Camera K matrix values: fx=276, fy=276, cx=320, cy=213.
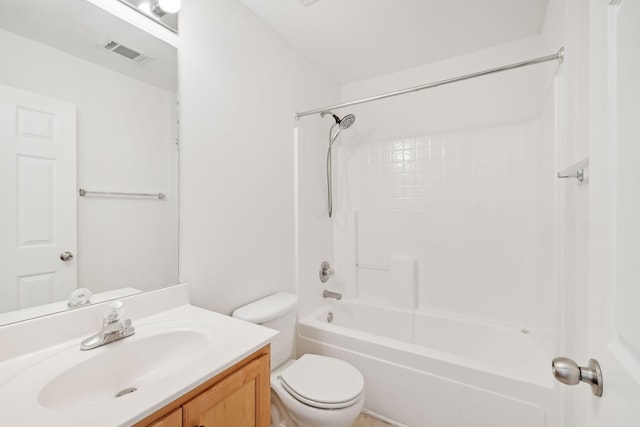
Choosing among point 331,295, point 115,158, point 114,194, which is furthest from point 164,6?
point 331,295

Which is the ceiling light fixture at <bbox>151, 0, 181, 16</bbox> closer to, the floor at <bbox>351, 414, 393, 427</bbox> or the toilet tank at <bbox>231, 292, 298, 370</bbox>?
the toilet tank at <bbox>231, 292, 298, 370</bbox>

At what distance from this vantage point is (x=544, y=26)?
5.62 feet

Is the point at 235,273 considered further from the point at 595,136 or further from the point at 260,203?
the point at 595,136

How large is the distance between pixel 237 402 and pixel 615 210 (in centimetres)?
102

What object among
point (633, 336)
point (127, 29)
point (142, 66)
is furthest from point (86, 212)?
point (633, 336)

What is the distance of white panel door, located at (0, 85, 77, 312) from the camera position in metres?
0.82

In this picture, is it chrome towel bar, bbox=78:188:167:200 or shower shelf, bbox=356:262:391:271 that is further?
shower shelf, bbox=356:262:391:271

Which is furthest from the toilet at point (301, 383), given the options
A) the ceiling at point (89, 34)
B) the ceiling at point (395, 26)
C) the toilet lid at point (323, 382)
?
the ceiling at point (395, 26)

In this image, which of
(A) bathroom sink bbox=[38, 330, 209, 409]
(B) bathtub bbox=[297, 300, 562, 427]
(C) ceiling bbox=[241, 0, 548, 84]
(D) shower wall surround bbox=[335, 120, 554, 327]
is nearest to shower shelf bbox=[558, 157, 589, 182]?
(D) shower wall surround bbox=[335, 120, 554, 327]

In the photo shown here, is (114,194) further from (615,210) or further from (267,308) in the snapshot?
(615,210)

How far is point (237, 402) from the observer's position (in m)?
0.85

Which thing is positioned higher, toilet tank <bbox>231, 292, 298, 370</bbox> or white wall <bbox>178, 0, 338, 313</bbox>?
white wall <bbox>178, 0, 338, 313</bbox>

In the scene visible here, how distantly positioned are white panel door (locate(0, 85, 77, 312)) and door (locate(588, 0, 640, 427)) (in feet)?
4.64

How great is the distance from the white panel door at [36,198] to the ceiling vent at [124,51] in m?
0.29
